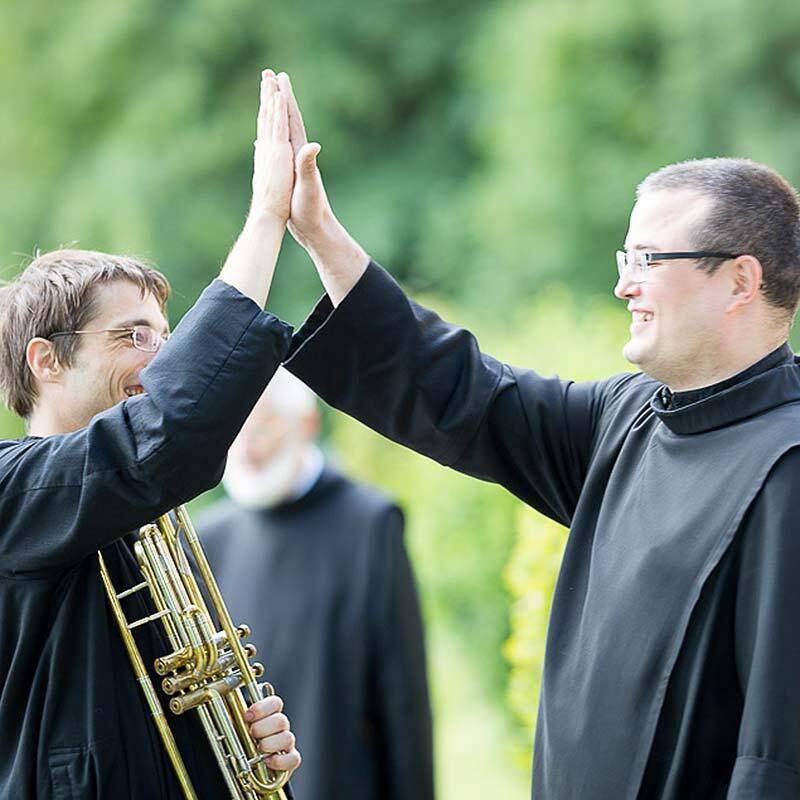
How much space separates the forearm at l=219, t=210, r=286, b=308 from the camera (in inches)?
111

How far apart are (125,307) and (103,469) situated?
0.43 meters

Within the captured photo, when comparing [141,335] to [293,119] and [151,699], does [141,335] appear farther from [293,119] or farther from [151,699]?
[151,699]

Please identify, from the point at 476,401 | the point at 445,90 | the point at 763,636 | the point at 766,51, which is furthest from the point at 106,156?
the point at 763,636

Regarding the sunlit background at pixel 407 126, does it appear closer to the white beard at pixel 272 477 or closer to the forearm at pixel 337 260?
the white beard at pixel 272 477

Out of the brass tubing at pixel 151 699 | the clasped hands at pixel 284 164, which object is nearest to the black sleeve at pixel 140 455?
the brass tubing at pixel 151 699

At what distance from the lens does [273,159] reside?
304 cm

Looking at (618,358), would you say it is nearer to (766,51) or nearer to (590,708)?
(590,708)

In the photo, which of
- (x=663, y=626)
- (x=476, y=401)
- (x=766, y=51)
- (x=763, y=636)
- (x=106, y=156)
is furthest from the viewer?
(x=106, y=156)

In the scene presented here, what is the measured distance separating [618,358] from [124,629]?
4.57m

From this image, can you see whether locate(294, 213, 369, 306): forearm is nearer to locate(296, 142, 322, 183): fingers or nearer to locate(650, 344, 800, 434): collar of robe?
locate(296, 142, 322, 183): fingers

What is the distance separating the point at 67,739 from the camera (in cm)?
270

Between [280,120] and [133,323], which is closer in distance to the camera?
[133,323]

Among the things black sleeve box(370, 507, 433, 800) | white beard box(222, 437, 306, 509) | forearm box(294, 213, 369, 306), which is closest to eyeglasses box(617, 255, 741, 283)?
forearm box(294, 213, 369, 306)

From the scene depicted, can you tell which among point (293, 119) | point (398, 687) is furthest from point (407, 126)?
point (293, 119)
